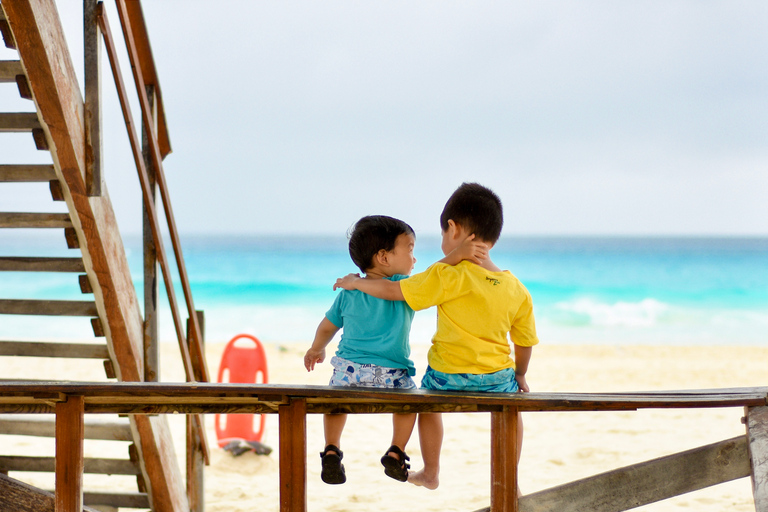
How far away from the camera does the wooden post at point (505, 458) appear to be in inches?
92.7

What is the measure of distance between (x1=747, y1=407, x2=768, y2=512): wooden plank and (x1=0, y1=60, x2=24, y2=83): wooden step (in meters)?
3.16

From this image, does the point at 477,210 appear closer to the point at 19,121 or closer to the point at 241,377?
the point at 19,121

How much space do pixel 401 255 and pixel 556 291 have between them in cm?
3334

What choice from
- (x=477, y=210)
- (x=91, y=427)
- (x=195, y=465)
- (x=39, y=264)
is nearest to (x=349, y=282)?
(x=477, y=210)

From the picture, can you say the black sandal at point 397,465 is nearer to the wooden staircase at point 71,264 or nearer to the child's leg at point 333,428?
the child's leg at point 333,428

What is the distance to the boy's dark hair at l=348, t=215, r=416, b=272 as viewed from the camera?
2.62m

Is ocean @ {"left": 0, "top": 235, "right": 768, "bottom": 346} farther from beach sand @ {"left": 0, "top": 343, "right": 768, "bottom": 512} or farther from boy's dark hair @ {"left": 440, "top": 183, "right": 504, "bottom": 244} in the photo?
boy's dark hair @ {"left": 440, "top": 183, "right": 504, "bottom": 244}

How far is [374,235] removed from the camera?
263 cm

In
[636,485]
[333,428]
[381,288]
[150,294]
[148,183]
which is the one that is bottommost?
[636,485]

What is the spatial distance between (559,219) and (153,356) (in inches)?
2194

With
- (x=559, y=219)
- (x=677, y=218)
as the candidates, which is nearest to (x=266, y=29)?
(x=559, y=219)

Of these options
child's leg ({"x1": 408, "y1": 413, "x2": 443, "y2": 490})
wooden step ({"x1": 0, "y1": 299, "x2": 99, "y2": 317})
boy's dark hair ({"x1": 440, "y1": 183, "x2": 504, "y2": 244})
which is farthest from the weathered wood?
boy's dark hair ({"x1": 440, "y1": 183, "x2": 504, "y2": 244})

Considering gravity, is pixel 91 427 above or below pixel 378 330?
below

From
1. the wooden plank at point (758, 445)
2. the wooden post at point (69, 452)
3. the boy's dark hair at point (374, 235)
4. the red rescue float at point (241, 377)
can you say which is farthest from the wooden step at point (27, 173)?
the red rescue float at point (241, 377)
